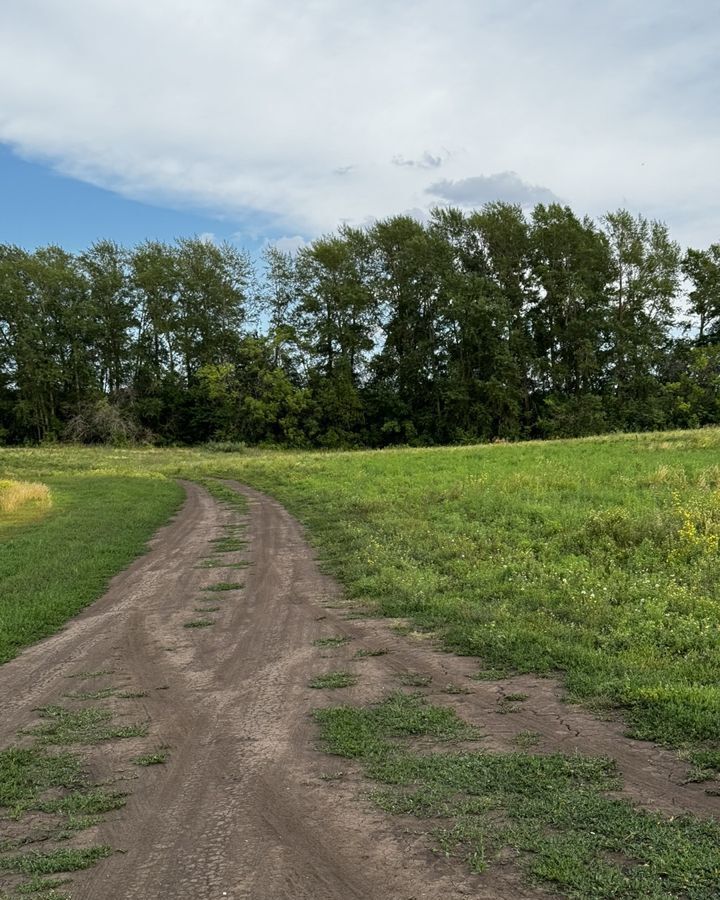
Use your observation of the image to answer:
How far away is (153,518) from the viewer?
62.2 feet

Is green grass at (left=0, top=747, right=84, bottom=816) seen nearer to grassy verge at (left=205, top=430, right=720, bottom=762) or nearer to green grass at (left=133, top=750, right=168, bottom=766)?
green grass at (left=133, top=750, right=168, bottom=766)

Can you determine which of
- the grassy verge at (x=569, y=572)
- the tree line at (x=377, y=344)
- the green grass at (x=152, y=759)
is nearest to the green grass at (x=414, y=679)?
the grassy verge at (x=569, y=572)

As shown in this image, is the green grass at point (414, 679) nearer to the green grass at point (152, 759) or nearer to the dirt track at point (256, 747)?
the dirt track at point (256, 747)

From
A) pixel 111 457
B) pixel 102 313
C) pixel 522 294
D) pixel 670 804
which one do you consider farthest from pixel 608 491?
pixel 102 313

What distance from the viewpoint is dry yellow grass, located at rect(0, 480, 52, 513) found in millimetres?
21094

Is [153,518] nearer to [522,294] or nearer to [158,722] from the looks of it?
[158,722]

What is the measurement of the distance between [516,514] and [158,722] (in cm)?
994

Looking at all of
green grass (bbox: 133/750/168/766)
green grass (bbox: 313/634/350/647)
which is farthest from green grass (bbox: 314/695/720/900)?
green grass (bbox: 313/634/350/647)

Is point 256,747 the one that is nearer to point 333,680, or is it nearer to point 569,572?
point 333,680

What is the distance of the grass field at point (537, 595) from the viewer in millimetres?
3691

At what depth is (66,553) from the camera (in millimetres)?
13461

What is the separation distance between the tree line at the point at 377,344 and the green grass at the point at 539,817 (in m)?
57.3

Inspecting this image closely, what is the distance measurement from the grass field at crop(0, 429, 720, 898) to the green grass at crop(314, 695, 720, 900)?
0.04ft

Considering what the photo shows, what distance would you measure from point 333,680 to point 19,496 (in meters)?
19.6
